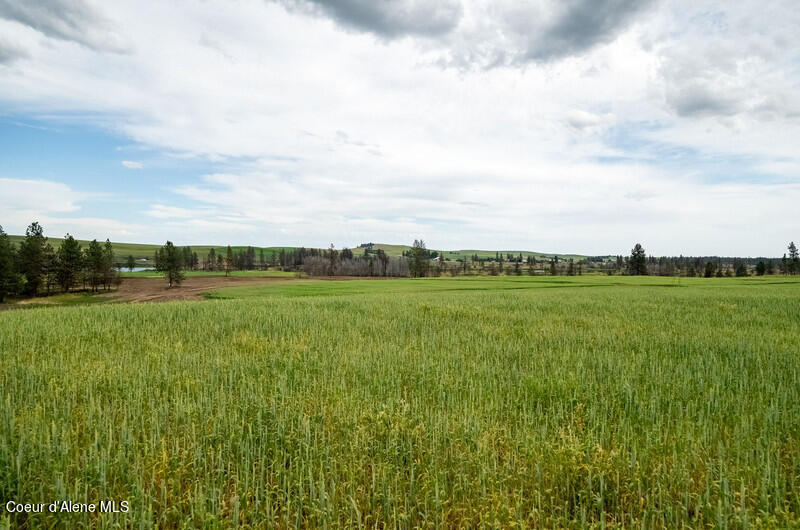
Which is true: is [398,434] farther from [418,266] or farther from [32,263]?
[418,266]

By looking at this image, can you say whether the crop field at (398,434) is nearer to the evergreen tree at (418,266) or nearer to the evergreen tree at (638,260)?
the evergreen tree at (418,266)

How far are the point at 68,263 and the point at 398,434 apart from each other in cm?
10386

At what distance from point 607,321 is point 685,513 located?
14926mm

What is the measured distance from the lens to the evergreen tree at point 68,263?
79.7m

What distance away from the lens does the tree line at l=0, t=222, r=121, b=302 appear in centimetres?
7044

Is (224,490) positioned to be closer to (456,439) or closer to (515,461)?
(456,439)

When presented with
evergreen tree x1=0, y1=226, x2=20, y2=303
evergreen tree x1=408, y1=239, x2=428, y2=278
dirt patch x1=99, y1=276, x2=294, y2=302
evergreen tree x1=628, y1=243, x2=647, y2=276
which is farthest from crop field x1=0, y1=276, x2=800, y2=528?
evergreen tree x1=628, y1=243, x2=647, y2=276

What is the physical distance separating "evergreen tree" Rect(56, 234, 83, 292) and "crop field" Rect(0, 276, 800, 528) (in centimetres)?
9113

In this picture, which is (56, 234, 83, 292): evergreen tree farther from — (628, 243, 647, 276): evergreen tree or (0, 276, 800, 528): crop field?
(628, 243, 647, 276): evergreen tree

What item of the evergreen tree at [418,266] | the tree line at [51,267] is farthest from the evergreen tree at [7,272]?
the evergreen tree at [418,266]

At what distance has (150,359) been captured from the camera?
30.2 ft

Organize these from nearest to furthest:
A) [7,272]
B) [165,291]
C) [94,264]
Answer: [7,272] → [165,291] → [94,264]

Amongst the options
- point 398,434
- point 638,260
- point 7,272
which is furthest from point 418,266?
point 398,434

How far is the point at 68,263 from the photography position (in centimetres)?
8012
